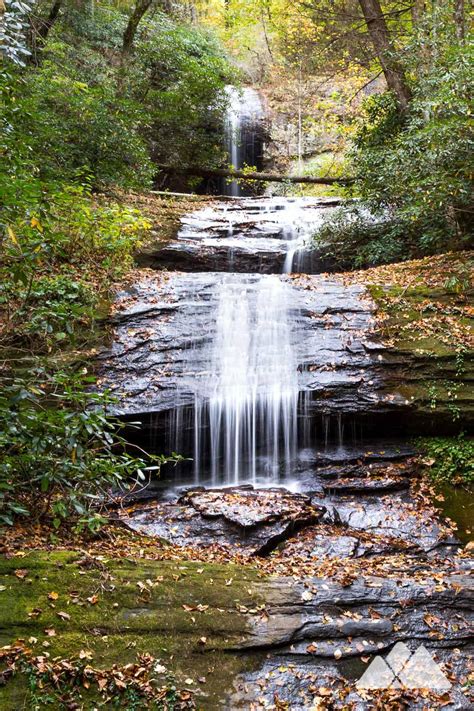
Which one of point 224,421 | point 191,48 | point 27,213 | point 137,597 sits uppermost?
point 191,48

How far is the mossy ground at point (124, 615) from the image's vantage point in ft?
11.2

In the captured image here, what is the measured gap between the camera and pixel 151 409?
7.25 metres

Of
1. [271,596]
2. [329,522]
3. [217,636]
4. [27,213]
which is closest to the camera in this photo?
[217,636]

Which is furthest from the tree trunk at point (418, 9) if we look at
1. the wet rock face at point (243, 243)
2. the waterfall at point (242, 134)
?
the waterfall at point (242, 134)

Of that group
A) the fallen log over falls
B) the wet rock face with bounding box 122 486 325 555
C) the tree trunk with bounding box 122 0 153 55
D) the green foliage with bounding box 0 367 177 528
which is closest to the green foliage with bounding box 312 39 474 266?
the fallen log over falls

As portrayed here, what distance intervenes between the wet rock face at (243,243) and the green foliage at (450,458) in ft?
18.3

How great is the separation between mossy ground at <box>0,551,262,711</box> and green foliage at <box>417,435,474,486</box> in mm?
3684

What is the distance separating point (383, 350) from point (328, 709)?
204 inches

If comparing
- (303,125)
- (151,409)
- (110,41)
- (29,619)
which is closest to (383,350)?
(151,409)

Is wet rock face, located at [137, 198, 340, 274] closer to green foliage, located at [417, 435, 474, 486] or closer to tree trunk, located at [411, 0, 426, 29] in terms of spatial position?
tree trunk, located at [411, 0, 426, 29]

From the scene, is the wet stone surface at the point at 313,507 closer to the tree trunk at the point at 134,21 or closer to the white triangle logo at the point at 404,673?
the white triangle logo at the point at 404,673

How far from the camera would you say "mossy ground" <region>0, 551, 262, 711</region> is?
342 centimetres

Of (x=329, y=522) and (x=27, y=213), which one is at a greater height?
(x=27, y=213)

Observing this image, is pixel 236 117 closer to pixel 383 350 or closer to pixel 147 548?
pixel 383 350
